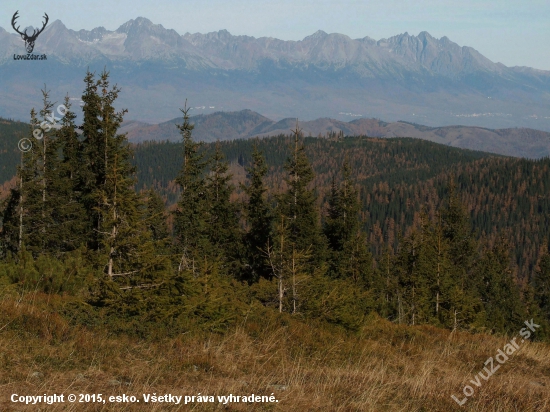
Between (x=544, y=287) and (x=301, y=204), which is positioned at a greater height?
(x=301, y=204)

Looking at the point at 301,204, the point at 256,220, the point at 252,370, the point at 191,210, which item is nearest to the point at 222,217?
the point at 256,220

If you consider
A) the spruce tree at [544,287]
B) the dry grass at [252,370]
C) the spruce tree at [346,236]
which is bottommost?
the spruce tree at [544,287]

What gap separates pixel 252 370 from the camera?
8352mm

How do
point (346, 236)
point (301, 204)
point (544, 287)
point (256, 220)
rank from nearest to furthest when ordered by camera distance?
point (301, 204) → point (256, 220) → point (346, 236) → point (544, 287)

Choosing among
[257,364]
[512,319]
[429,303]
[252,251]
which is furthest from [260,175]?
[512,319]

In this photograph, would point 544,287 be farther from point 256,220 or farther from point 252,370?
point 252,370

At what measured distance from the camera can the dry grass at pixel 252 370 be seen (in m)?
6.95

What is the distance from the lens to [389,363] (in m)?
9.78

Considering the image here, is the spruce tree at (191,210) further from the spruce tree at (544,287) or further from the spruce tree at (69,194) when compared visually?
the spruce tree at (544,287)

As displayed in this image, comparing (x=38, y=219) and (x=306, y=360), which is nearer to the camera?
(x=306, y=360)

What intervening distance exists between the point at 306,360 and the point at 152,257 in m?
3.68

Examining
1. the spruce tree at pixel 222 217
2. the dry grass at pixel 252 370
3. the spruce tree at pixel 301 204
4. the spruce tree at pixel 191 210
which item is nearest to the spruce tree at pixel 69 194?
the spruce tree at pixel 191 210

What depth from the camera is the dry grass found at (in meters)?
6.95

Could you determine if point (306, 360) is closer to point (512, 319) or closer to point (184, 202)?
point (184, 202)
